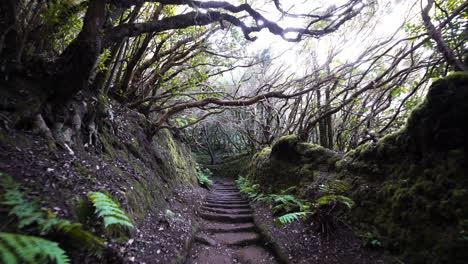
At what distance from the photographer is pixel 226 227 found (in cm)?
458

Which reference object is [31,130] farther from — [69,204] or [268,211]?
[268,211]

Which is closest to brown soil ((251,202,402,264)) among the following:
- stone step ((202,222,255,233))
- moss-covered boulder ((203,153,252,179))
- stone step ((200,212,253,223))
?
stone step ((202,222,255,233))

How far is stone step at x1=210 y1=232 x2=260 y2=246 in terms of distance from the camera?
3.84 m

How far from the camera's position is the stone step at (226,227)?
4355mm

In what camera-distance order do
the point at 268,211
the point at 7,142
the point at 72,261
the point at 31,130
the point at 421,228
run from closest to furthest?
the point at 72,261 < the point at 7,142 < the point at 421,228 < the point at 31,130 < the point at 268,211

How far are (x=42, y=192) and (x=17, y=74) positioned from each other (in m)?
1.75

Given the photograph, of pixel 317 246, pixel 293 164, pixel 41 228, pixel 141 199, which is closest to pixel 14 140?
pixel 41 228

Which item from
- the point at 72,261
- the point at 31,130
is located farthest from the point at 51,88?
the point at 72,261

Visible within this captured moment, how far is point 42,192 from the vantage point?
1726mm

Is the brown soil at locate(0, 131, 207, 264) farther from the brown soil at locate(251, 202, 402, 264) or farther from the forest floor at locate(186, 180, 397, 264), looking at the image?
the brown soil at locate(251, 202, 402, 264)

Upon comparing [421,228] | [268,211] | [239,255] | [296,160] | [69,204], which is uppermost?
[296,160]

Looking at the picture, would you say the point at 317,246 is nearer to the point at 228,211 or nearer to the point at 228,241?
the point at 228,241

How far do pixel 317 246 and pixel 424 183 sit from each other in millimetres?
1671

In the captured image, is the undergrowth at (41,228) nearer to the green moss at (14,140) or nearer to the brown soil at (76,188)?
the brown soil at (76,188)
